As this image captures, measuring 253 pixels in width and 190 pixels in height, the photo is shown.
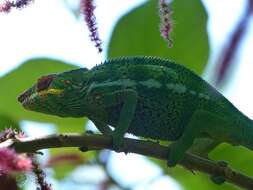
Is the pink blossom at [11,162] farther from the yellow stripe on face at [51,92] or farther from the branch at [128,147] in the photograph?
the yellow stripe on face at [51,92]

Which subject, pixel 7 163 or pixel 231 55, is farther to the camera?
pixel 7 163

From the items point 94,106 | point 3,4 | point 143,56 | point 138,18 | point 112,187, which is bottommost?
point 112,187

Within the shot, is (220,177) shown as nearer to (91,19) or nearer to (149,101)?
(149,101)

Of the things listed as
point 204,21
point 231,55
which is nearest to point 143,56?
point 204,21

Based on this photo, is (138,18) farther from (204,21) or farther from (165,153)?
(165,153)

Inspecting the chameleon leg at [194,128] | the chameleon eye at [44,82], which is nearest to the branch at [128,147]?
the chameleon leg at [194,128]

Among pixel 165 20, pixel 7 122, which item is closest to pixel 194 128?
pixel 7 122

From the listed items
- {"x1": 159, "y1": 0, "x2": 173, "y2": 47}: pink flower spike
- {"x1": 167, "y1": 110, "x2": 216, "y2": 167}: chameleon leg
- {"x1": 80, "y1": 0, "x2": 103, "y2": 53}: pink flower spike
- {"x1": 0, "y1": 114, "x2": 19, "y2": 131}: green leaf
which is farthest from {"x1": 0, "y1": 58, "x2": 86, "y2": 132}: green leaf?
{"x1": 159, "y1": 0, "x2": 173, "y2": 47}: pink flower spike
